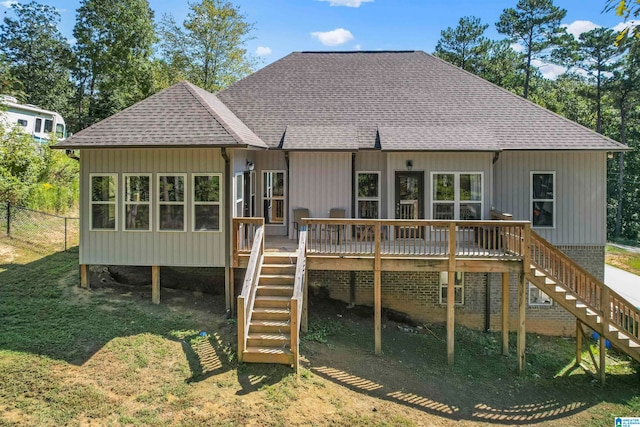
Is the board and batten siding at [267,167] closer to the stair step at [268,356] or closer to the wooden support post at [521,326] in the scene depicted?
the stair step at [268,356]

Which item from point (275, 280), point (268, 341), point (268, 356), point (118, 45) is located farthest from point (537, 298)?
point (118, 45)

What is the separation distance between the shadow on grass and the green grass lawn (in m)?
0.03

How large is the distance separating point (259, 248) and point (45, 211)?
12.0 m

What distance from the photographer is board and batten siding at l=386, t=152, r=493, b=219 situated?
478 inches

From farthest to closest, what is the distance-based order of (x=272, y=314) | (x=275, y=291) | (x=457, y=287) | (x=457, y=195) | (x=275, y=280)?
(x=457, y=287) → (x=457, y=195) → (x=275, y=280) → (x=275, y=291) → (x=272, y=314)

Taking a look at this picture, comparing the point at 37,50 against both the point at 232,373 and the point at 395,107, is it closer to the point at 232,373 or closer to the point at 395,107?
the point at 395,107

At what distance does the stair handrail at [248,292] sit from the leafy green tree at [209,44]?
2174 cm

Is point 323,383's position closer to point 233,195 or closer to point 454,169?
point 233,195

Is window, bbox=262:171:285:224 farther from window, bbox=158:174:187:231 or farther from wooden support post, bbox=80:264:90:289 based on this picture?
wooden support post, bbox=80:264:90:289

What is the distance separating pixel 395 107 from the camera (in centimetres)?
1464

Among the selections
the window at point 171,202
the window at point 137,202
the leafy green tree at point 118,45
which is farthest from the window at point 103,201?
the leafy green tree at point 118,45

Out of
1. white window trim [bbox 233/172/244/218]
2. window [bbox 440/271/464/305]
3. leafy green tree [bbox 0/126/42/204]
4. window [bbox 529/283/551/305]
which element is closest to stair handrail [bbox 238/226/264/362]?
white window trim [bbox 233/172/244/218]

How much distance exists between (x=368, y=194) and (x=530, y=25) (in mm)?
31101

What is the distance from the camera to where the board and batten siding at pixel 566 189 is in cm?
1258
